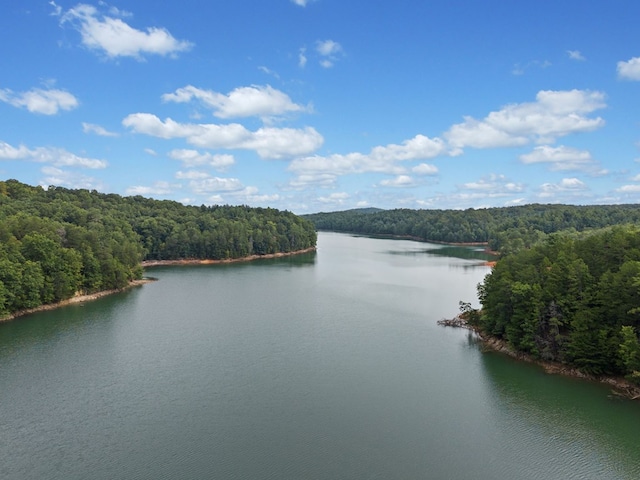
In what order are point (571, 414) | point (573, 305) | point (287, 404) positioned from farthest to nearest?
point (573, 305), point (287, 404), point (571, 414)

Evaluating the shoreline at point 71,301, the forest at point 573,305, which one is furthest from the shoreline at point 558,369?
the shoreline at point 71,301

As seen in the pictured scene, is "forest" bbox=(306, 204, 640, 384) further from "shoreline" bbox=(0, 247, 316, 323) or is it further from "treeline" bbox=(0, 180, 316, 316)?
"treeline" bbox=(0, 180, 316, 316)

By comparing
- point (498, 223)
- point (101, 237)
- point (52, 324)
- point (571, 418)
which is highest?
point (498, 223)

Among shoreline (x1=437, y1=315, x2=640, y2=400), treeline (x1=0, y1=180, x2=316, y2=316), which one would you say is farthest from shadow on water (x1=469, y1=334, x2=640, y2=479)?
treeline (x1=0, y1=180, x2=316, y2=316)

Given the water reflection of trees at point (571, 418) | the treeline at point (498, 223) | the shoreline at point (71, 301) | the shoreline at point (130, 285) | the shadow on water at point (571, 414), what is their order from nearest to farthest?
the water reflection of trees at point (571, 418), the shadow on water at point (571, 414), the shoreline at point (71, 301), the shoreline at point (130, 285), the treeline at point (498, 223)

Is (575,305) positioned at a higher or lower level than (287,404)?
higher

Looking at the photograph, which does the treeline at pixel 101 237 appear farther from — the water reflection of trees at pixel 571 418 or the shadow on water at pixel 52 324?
the water reflection of trees at pixel 571 418

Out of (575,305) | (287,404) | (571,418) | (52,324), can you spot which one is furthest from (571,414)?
(52,324)

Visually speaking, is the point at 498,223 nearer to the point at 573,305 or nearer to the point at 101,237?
the point at 101,237
